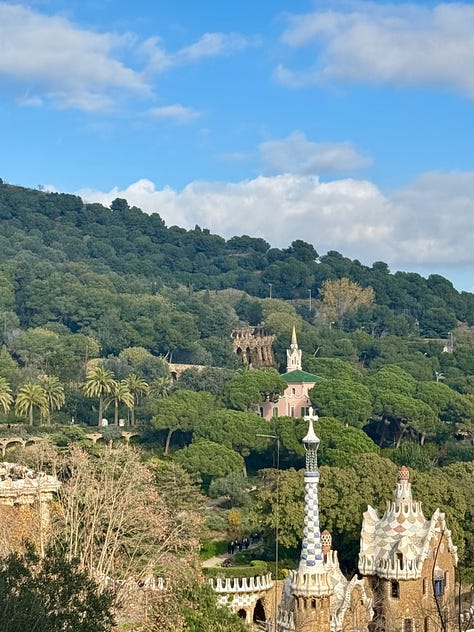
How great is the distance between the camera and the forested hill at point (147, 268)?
4400 inches

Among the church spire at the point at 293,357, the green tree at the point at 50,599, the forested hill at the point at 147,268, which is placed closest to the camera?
the green tree at the point at 50,599

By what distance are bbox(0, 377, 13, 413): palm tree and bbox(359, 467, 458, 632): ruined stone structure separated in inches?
1480

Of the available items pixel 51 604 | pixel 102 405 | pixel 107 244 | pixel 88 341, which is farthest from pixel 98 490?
pixel 107 244

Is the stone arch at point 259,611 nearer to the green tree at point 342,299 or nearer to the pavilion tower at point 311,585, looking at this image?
the pavilion tower at point 311,585

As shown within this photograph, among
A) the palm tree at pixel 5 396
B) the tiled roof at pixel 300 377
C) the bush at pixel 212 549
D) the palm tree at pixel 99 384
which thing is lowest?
the bush at pixel 212 549

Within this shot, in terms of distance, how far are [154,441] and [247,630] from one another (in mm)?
43604

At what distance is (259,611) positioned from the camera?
4075 cm

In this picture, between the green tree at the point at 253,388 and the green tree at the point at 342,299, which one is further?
the green tree at the point at 342,299

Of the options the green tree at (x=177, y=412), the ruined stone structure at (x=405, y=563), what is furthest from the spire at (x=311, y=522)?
the green tree at (x=177, y=412)

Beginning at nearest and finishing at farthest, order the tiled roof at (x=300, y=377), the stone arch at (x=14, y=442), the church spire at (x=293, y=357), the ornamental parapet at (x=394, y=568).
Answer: the ornamental parapet at (x=394, y=568) → the stone arch at (x=14, y=442) → the tiled roof at (x=300, y=377) → the church spire at (x=293, y=357)

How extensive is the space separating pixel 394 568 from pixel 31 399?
131 feet

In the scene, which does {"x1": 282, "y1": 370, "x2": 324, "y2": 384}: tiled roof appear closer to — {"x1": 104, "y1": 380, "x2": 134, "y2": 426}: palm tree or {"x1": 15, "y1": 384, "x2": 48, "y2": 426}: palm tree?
{"x1": 104, "y1": 380, "x2": 134, "y2": 426}: palm tree

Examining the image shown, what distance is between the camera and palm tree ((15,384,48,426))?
7438 centimetres

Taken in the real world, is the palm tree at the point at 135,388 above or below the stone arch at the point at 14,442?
above
